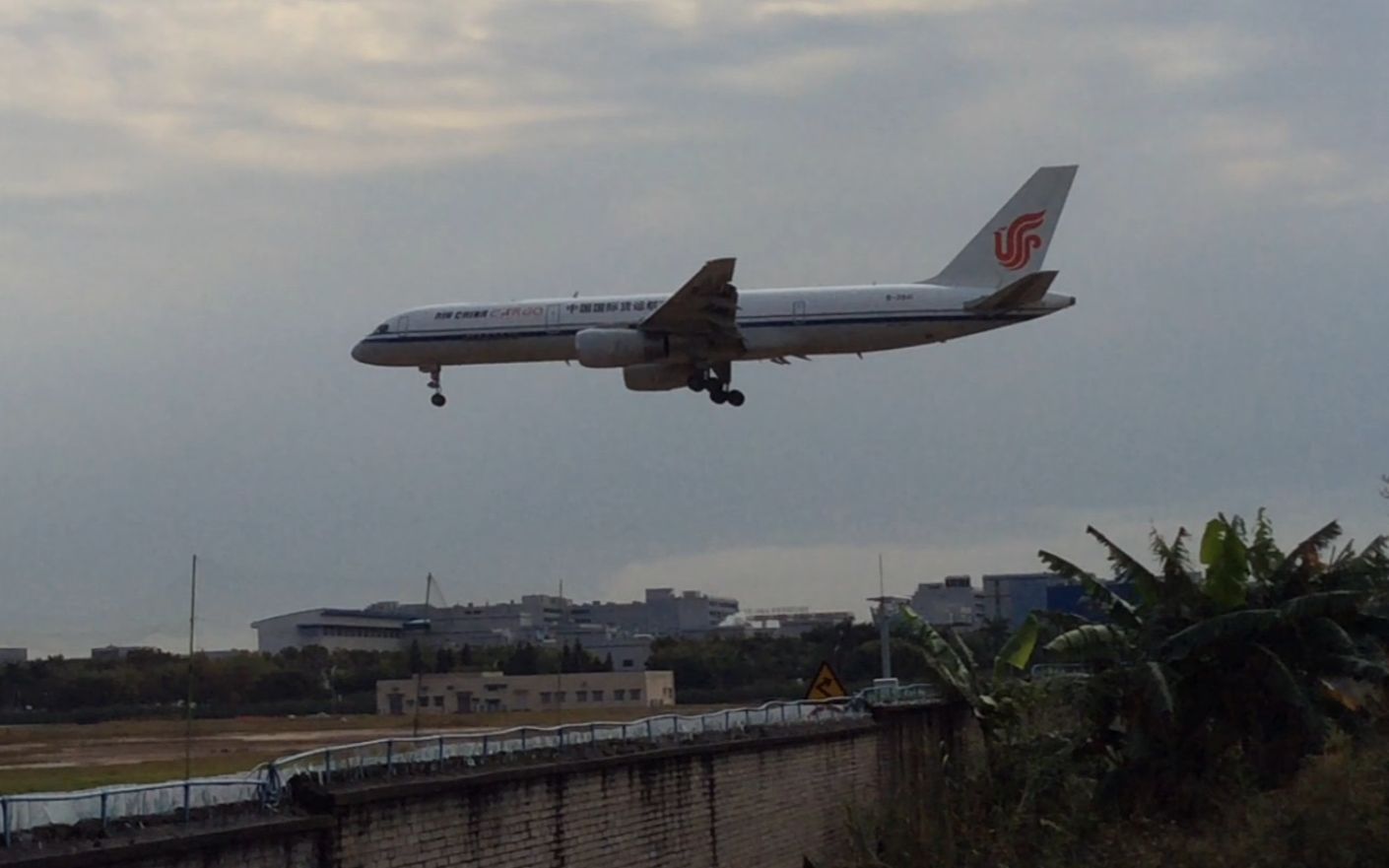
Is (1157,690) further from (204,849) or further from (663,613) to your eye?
(663,613)

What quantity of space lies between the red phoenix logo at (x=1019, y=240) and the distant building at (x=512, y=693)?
627 inches

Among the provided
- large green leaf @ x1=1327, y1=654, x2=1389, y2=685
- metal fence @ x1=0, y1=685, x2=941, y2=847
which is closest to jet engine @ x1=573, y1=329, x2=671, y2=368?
metal fence @ x1=0, y1=685, x2=941, y2=847

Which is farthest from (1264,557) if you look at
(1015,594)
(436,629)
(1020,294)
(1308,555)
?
(1015,594)

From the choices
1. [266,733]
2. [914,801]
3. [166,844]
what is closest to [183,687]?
[266,733]

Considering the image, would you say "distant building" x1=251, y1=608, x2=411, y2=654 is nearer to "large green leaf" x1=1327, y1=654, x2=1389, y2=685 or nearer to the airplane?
the airplane

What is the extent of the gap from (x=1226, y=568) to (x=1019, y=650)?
862 centimetres

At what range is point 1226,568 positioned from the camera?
97.1 feet

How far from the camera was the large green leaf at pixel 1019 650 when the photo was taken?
123ft

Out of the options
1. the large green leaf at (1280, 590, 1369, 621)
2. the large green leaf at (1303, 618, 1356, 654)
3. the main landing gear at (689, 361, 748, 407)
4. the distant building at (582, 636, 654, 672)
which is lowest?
the large green leaf at (1303, 618, 1356, 654)

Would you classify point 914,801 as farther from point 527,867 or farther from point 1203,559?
point 527,867

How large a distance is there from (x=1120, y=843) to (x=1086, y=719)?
191 inches

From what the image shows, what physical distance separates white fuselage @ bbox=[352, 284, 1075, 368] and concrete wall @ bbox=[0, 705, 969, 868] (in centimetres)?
1343

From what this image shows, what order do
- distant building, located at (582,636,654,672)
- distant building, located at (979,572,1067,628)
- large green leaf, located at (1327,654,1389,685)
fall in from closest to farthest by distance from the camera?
large green leaf, located at (1327,654,1389,685)
distant building, located at (582,636,654,672)
distant building, located at (979,572,1067,628)

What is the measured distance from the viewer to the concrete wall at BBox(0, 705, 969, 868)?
56.6 feet
